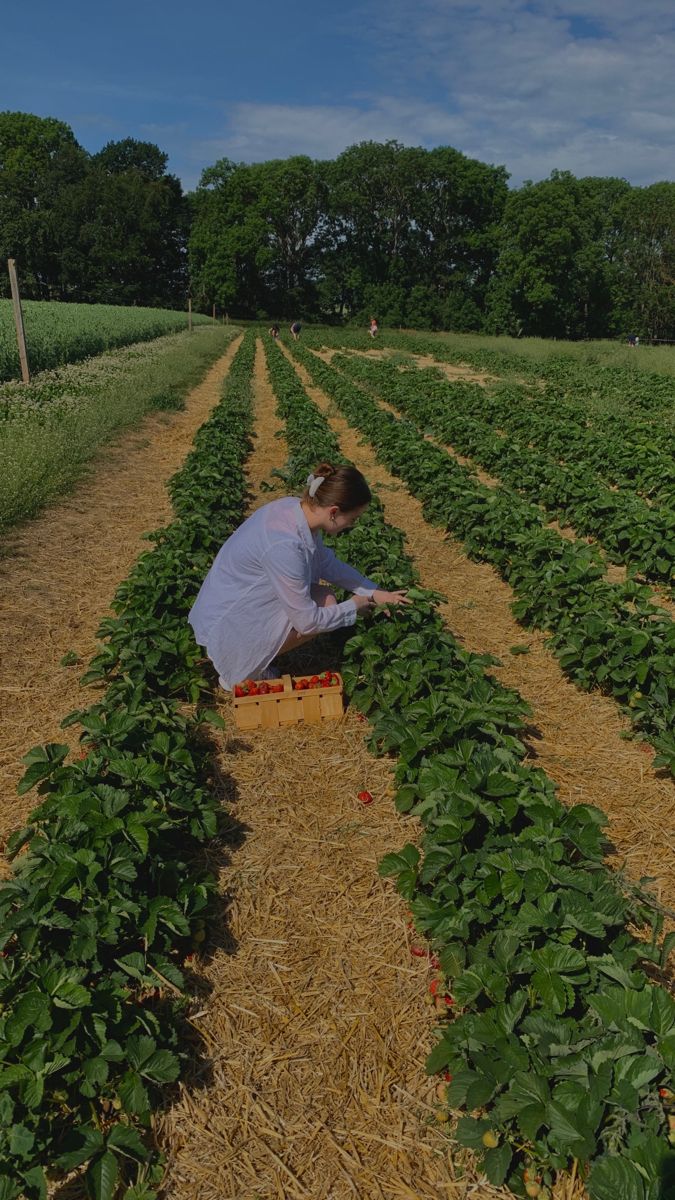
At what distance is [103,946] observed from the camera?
2561mm

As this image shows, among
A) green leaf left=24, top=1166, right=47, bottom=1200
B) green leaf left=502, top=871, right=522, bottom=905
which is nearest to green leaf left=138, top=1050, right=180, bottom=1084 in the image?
green leaf left=24, top=1166, right=47, bottom=1200

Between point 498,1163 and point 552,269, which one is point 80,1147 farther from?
point 552,269

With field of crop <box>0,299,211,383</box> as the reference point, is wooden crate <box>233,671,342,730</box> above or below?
below

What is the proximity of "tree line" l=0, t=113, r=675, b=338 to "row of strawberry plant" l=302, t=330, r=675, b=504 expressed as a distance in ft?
135

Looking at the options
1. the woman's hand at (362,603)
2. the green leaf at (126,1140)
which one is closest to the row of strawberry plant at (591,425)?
the woman's hand at (362,603)

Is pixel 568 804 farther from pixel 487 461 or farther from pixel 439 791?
pixel 487 461

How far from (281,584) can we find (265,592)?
0.73 feet

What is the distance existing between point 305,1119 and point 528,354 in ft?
105

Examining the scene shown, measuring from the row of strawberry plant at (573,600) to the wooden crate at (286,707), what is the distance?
175 cm

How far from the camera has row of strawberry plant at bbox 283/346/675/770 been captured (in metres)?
4.47

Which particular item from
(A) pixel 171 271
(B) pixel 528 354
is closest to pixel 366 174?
(A) pixel 171 271

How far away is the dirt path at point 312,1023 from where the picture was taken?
86.8 inches

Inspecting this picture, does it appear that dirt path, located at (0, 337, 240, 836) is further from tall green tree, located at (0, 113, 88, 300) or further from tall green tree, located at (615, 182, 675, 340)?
tall green tree, located at (615, 182, 675, 340)

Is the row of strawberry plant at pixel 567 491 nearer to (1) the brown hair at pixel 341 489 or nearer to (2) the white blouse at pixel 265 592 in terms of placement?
(2) the white blouse at pixel 265 592
